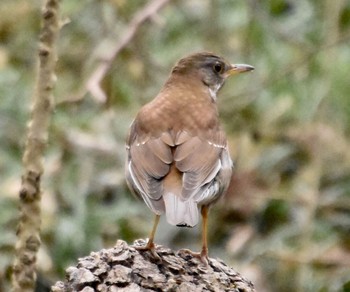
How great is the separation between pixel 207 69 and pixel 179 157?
1.38 m

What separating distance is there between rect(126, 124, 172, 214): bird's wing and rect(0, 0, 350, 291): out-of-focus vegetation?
163 centimetres

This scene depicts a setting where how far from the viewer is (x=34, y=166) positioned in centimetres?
554

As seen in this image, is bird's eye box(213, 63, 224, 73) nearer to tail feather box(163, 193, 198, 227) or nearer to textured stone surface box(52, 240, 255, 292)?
tail feather box(163, 193, 198, 227)

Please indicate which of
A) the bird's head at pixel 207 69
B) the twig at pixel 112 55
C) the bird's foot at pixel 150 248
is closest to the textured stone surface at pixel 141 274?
the bird's foot at pixel 150 248

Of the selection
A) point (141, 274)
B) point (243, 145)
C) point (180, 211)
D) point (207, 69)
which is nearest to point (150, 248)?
point (141, 274)

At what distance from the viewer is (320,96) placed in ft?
30.5

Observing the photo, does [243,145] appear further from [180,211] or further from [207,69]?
[180,211]

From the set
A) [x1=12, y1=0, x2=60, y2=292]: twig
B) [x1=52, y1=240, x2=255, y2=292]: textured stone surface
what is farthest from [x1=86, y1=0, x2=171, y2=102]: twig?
[x1=52, y1=240, x2=255, y2=292]: textured stone surface

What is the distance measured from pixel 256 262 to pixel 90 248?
3.91 feet

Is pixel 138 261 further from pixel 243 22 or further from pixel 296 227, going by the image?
pixel 243 22

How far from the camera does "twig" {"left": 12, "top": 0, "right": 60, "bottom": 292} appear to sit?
540 cm

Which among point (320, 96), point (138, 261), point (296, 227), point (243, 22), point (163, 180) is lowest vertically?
point (138, 261)

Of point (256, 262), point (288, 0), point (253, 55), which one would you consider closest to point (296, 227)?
point (256, 262)

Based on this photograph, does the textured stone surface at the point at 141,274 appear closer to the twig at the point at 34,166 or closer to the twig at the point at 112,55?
the twig at the point at 34,166
